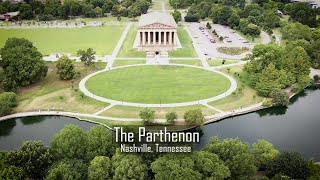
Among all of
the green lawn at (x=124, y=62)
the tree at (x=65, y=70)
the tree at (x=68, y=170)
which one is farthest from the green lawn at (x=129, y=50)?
the tree at (x=68, y=170)

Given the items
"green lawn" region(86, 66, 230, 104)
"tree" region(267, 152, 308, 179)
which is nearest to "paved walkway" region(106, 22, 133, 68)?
"green lawn" region(86, 66, 230, 104)

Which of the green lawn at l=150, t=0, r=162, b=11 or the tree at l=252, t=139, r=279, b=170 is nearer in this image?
the tree at l=252, t=139, r=279, b=170

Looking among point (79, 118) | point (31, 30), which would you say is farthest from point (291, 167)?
point (31, 30)

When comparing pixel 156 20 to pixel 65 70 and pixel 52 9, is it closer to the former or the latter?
pixel 65 70

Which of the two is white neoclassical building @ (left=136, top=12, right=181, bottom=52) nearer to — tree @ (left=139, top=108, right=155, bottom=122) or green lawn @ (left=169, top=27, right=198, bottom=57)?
green lawn @ (left=169, top=27, right=198, bottom=57)

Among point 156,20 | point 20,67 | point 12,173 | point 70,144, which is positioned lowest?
point 12,173

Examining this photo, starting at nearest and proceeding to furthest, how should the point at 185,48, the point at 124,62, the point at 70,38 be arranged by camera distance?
the point at 124,62, the point at 185,48, the point at 70,38

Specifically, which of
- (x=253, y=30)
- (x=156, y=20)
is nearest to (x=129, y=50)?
(x=156, y=20)
